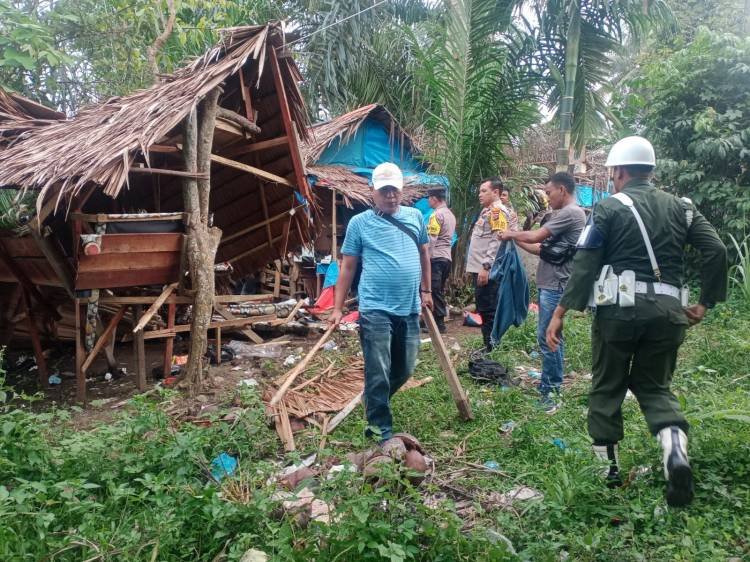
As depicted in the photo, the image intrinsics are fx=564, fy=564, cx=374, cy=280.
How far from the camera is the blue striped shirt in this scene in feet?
11.9

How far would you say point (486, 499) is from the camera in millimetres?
3184

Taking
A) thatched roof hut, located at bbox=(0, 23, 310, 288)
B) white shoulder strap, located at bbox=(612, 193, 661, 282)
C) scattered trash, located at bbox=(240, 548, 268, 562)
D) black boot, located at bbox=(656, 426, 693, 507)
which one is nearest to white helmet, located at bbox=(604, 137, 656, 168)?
white shoulder strap, located at bbox=(612, 193, 661, 282)

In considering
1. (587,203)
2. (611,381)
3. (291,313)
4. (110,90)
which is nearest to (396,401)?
(611,381)

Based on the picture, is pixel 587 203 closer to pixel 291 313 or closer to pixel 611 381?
pixel 291 313

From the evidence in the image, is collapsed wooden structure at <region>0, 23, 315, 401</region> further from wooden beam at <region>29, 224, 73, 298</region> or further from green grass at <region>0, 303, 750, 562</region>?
green grass at <region>0, 303, 750, 562</region>

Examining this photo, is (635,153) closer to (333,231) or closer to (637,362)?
(637,362)

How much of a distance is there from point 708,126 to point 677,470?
6665mm

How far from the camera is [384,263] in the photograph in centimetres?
364

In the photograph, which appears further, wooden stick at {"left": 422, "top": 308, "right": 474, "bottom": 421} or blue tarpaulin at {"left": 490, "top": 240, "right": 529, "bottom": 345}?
blue tarpaulin at {"left": 490, "top": 240, "right": 529, "bottom": 345}

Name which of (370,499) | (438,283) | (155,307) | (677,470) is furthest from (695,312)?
(155,307)

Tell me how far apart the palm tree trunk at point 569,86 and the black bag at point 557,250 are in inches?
122

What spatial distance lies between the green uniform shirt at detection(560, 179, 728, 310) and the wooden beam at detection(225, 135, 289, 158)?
4054 mm

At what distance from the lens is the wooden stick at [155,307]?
5289 mm

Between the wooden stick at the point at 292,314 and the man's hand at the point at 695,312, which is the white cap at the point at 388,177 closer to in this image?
the man's hand at the point at 695,312
